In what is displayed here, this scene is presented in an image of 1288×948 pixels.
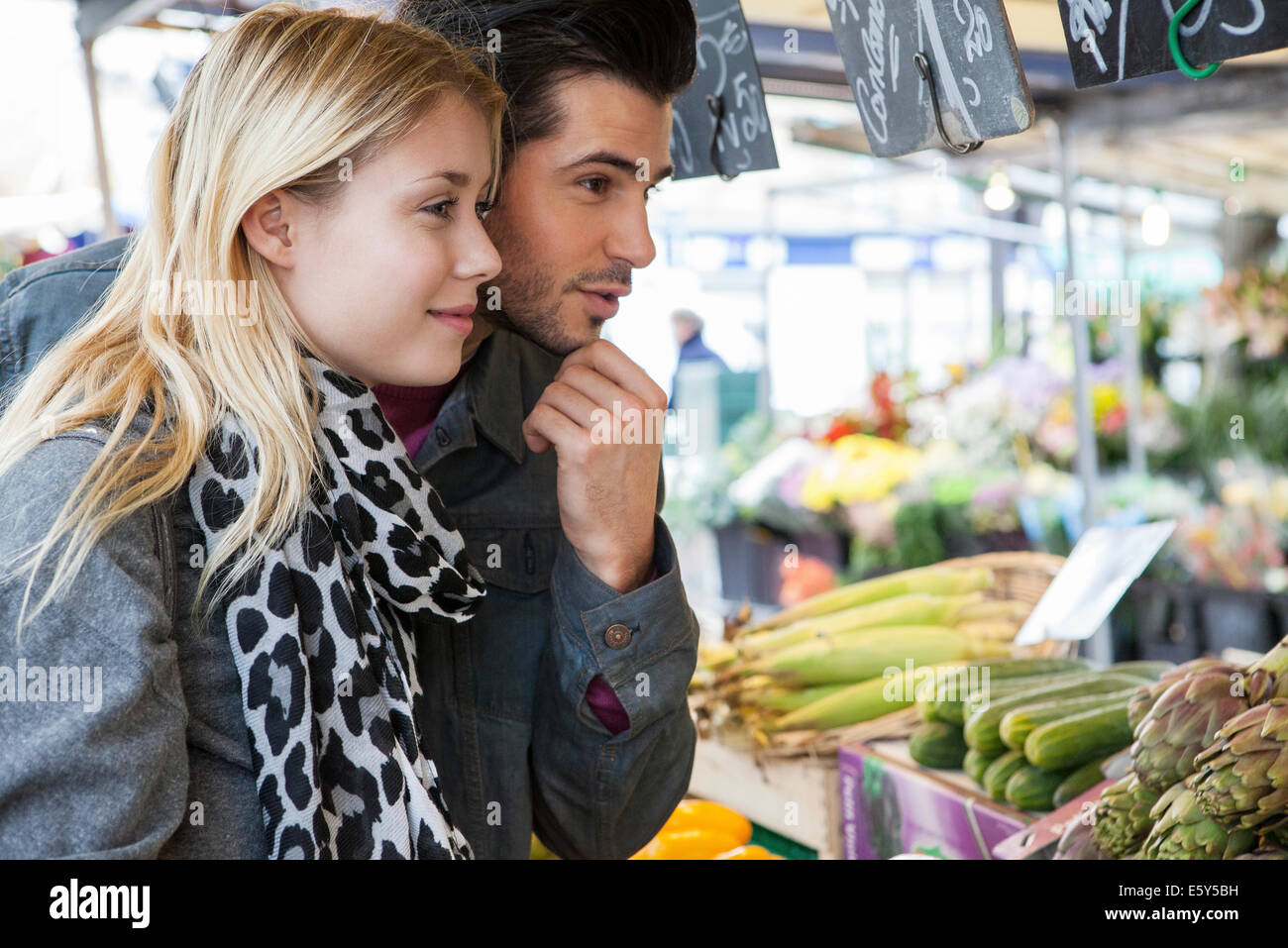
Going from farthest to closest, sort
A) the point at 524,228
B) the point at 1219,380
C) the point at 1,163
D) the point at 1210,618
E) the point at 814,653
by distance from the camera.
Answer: the point at 1,163
the point at 1219,380
the point at 1210,618
the point at 814,653
the point at 524,228

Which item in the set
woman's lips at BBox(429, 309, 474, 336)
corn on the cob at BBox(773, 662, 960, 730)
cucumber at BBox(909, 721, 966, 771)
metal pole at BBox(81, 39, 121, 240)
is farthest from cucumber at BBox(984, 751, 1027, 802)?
metal pole at BBox(81, 39, 121, 240)

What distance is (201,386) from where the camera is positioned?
119 centimetres

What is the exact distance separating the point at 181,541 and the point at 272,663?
157 mm

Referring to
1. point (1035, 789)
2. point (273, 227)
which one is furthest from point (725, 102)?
point (1035, 789)

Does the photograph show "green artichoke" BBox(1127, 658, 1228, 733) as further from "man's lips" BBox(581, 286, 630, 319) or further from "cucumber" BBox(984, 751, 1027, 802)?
"man's lips" BBox(581, 286, 630, 319)

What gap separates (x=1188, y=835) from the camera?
1.42 meters

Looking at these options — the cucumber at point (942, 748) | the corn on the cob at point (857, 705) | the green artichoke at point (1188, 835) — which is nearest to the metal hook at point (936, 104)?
the green artichoke at point (1188, 835)

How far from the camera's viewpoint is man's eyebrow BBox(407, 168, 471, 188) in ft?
→ 4.17

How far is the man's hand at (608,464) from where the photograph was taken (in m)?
1.47

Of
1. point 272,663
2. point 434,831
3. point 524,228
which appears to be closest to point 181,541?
point 272,663

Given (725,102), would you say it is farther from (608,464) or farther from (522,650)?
(522,650)

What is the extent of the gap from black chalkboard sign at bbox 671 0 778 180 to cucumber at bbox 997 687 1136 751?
1.07 meters
